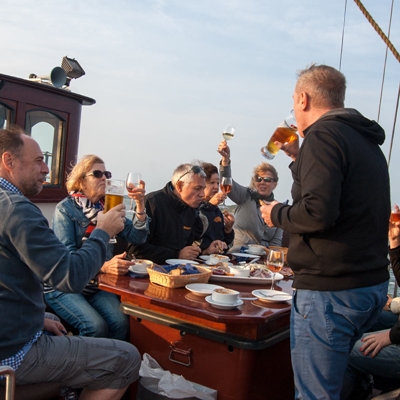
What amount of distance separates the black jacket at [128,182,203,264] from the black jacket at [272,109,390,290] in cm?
191

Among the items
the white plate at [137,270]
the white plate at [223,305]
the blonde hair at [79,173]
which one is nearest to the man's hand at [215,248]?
the blonde hair at [79,173]

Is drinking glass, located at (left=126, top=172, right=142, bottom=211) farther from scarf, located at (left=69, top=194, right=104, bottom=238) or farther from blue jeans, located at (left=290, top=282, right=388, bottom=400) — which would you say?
blue jeans, located at (left=290, top=282, right=388, bottom=400)

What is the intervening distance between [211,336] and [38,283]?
936mm

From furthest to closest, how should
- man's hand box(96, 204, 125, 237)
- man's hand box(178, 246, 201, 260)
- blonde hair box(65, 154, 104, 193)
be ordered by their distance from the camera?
1. man's hand box(178, 246, 201, 260)
2. blonde hair box(65, 154, 104, 193)
3. man's hand box(96, 204, 125, 237)

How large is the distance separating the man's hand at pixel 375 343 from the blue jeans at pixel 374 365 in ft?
0.07

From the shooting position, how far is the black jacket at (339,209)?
6.70 feet

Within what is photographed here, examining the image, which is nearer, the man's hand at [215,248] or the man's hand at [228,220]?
the man's hand at [215,248]

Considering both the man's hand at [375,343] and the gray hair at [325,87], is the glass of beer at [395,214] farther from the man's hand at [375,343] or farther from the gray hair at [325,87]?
the gray hair at [325,87]

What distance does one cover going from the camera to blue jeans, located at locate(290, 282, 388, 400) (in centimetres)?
210

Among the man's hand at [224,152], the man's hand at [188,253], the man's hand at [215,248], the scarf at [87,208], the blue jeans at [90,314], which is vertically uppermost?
the man's hand at [224,152]

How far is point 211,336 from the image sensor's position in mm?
2535

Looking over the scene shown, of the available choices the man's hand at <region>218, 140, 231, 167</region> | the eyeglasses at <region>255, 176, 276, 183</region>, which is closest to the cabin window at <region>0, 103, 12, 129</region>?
the man's hand at <region>218, 140, 231, 167</region>

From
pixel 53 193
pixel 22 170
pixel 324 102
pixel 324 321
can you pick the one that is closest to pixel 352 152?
pixel 324 102

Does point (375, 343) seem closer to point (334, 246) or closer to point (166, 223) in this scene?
point (334, 246)
